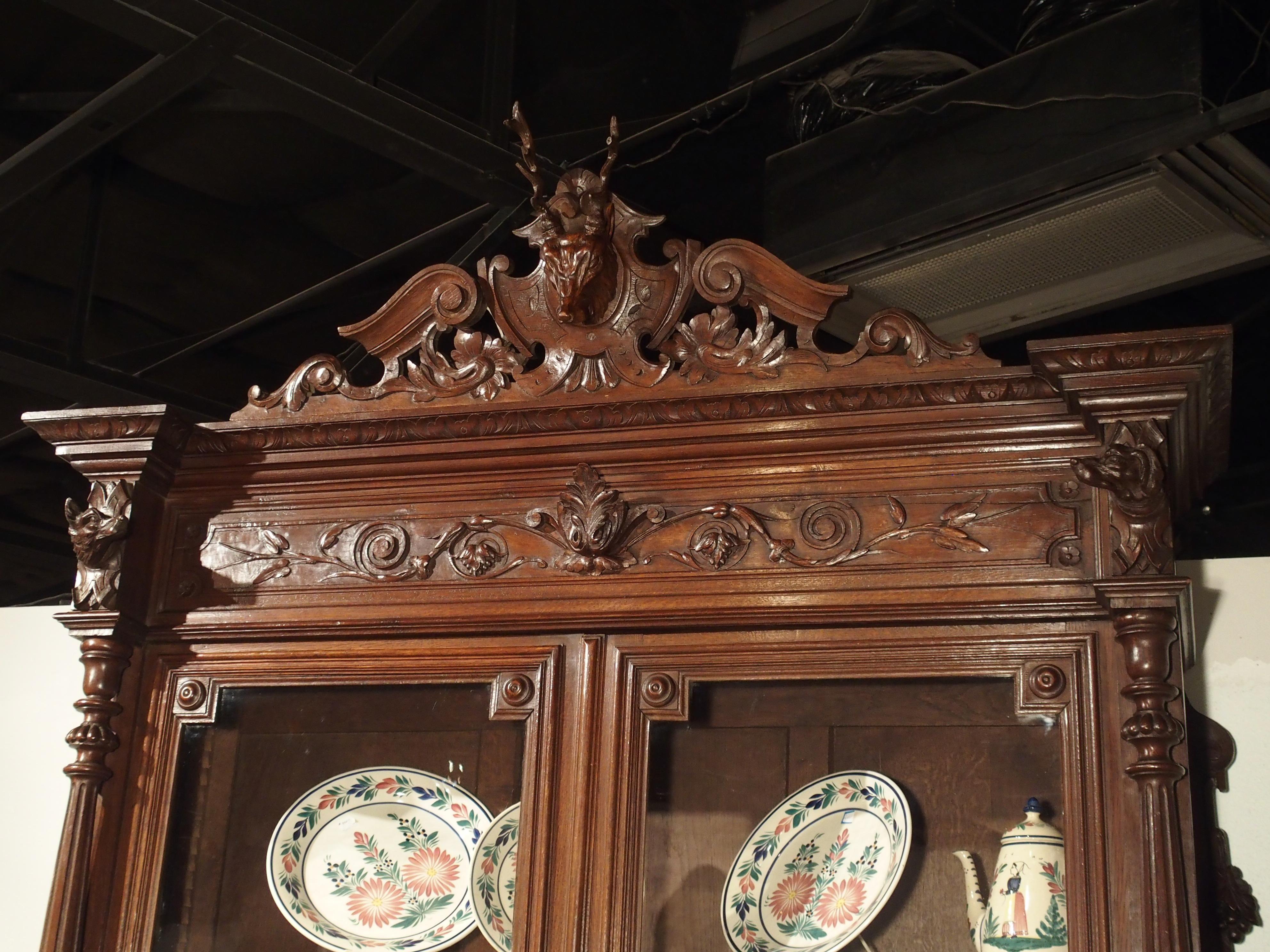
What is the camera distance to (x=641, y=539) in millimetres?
1511

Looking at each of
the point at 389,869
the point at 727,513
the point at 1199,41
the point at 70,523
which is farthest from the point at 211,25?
the point at 1199,41

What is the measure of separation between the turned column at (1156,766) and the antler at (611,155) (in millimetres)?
722

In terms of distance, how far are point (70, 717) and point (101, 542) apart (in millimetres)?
413

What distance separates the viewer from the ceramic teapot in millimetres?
1284

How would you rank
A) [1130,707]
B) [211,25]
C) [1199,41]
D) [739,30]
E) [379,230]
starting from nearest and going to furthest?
1. [1130,707]
2. [1199,41]
3. [211,25]
4. [739,30]
5. [379,230]

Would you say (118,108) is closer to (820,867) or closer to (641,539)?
(641,539)

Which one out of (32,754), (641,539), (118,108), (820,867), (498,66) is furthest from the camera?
(498,66)

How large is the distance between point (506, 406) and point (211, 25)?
2.40ft

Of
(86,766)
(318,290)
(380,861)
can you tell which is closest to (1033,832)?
(380,861)

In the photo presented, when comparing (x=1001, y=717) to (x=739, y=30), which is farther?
(x=739, y=30)

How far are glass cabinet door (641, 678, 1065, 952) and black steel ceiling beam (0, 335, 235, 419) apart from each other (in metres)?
1.48

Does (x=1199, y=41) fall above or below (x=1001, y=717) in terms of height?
above

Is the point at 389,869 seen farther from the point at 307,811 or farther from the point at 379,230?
the point at 379,230

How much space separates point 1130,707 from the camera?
4.25 ft
